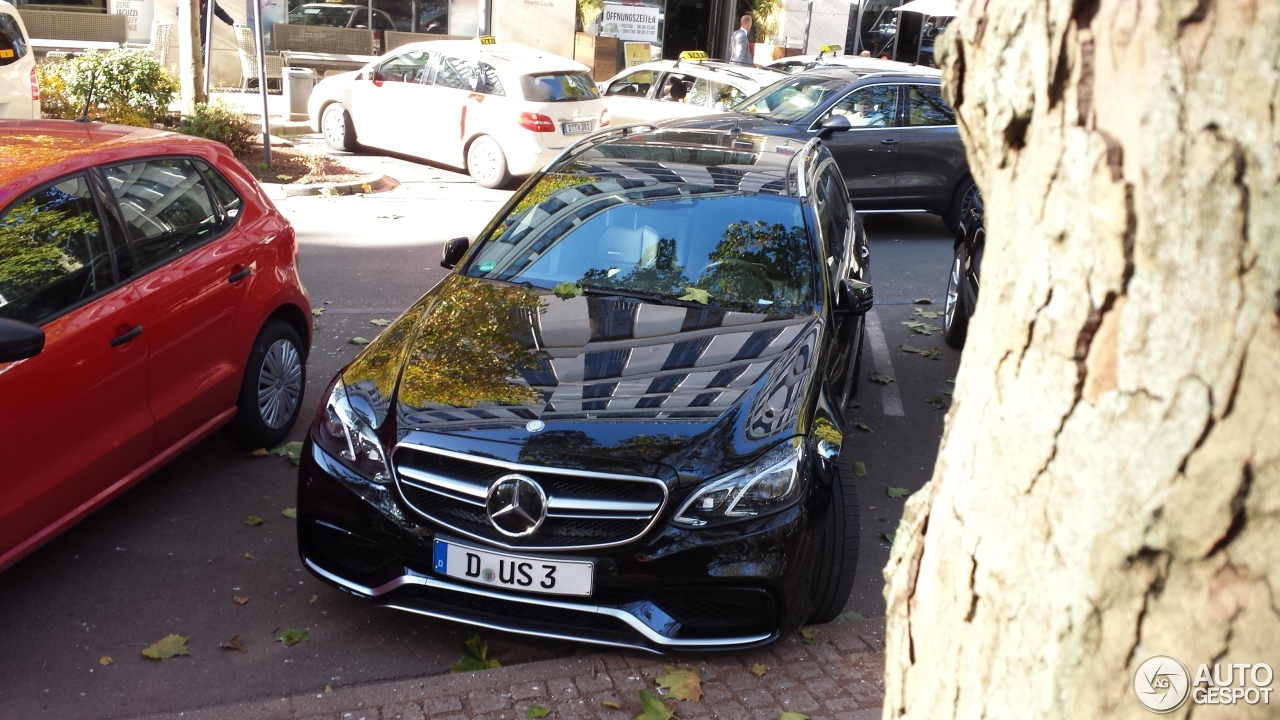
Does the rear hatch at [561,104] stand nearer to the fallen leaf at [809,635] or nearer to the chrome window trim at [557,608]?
the fallen leaf at [809,635]

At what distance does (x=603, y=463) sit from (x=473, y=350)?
0.95 meters

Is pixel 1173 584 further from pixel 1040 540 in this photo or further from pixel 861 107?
pixel 861 107

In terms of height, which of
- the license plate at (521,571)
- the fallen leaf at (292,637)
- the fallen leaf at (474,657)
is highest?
the license plate at (521,571)

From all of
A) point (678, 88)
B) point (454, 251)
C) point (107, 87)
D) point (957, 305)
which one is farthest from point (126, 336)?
point (678, 88)

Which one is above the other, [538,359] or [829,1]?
[829,1]

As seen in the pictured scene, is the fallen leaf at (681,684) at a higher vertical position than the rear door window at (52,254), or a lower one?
lower

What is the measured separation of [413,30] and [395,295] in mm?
16412

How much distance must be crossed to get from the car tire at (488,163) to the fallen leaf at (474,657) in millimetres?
10377

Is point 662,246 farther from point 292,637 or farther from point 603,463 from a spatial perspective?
point 292,637

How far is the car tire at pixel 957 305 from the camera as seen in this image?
321 inches

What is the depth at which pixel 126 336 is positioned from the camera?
14.9ft

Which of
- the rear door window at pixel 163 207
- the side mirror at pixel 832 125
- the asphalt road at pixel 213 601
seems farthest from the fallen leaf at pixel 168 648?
the side mirror at pixel 832 125

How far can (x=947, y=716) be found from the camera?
5.01 feet

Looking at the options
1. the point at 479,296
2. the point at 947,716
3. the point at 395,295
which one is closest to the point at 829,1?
the point at 395,295
